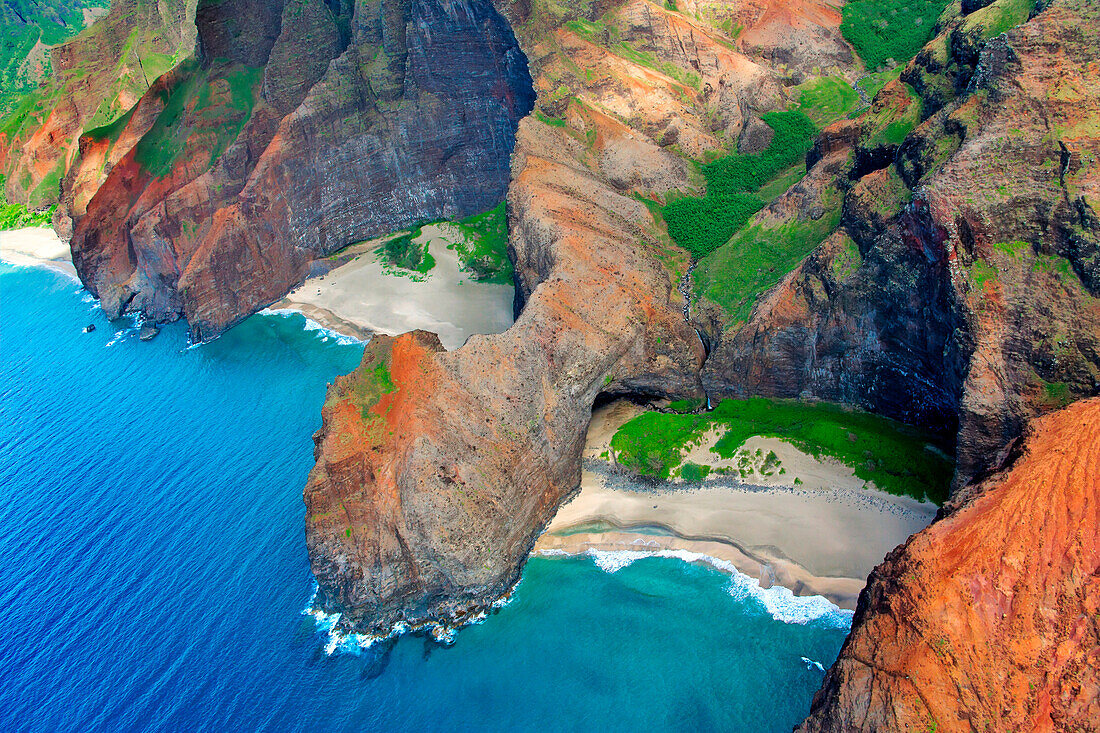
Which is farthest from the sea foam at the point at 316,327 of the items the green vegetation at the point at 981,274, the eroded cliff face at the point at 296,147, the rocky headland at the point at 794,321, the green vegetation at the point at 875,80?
the green vegetation at the point at 875,80

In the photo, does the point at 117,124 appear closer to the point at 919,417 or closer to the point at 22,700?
the point at 22,700

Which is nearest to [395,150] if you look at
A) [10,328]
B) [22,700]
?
[10,328]

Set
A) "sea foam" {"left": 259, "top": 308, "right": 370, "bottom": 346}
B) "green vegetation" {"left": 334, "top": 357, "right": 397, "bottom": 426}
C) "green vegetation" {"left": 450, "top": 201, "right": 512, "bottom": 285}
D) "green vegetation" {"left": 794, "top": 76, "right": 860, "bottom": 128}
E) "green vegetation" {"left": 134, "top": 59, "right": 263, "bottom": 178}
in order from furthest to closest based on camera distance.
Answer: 1. "green vegetation" {"left": 134, "top": 59, "right": 263, "bottom": 178}
2. "green vegetation" {"left": 794, "top": 76, "right": 860, "bottom": 128}
3. "green vegetation" {"left": 450, "top": 201, "right": 512, "bottom": 285}
4. "sea foam" {"left": 259, "top": 308, "right": 370, "bottom": 346}
5. "green vegetation" {"left": 334, "top": 357, "right": 397, "bottom": 426}

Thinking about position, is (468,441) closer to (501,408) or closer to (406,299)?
(501,408)

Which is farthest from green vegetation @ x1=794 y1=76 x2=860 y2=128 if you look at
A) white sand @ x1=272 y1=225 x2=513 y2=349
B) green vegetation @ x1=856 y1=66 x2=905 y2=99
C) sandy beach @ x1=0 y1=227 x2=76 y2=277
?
sandy beach @ x1=0 y1=227 x2=76 y2=277

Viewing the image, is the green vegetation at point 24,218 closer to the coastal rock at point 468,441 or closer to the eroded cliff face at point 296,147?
the eroded cliff face at point 296,147

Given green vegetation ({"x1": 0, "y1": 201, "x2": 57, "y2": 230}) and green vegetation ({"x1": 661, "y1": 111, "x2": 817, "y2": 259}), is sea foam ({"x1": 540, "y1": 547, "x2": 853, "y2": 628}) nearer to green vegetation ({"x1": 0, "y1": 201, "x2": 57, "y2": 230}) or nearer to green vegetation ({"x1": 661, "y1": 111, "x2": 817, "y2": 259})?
green vegetation ({"x1": 661, "y1": 111, "x2": 817, "y2": 259})
